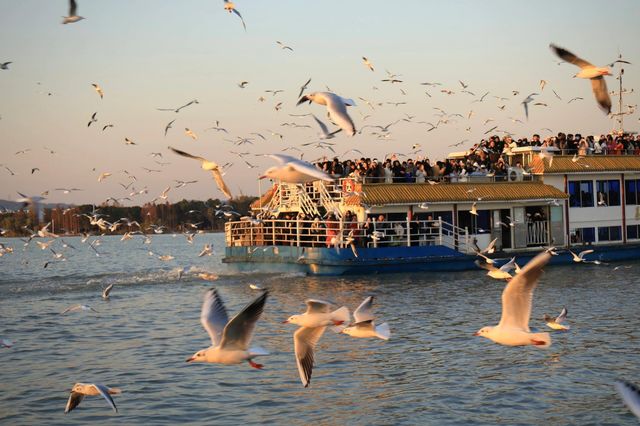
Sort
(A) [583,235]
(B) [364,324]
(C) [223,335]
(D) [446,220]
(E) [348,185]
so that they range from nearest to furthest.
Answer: (C) [223,335], (B) [364,324], (E) [348,185], (D) [446,220], (A) [583,235]

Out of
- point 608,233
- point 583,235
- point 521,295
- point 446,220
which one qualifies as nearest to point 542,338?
point 521,295

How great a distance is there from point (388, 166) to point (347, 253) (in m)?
5.28

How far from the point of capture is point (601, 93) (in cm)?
1202

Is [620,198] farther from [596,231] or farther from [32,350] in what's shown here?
[32,350]

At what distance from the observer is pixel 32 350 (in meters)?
23.1

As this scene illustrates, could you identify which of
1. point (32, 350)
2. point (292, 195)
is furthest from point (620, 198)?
point (32, 350)

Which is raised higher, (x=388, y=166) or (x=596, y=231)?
(x=388, y=166)

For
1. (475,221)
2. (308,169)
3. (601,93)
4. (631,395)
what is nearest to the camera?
(631,395)

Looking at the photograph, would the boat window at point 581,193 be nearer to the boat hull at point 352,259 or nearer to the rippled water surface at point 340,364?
the boat hull at point 352,259

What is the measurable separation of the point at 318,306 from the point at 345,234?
23664mm

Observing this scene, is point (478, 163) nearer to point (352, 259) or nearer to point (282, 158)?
point (352, 259)

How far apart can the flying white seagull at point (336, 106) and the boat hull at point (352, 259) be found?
71.8ft

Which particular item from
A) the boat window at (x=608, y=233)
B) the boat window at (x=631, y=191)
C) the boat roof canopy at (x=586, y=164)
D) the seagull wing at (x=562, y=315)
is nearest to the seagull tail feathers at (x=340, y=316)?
the seagull wing at (x=562, y=315)

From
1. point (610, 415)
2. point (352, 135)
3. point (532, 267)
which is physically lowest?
point (610, 415)
